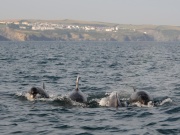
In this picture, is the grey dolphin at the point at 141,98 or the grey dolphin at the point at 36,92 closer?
the grey dolphin at the point at 141,98

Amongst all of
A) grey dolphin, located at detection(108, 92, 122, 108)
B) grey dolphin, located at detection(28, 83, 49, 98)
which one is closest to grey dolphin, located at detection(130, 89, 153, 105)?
grey dolphin, located at detection(108, 92, 122, 108)

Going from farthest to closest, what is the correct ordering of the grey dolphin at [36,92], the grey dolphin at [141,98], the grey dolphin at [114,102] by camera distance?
the grey dolphin at [36,92]
the grey dolphin at [141,98]
the grey dolphin at [114,102]

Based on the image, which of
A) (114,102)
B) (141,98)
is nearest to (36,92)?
(114,102)

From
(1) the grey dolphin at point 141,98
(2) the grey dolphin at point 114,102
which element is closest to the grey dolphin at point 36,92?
(2) the grey dolphin at point 114,102

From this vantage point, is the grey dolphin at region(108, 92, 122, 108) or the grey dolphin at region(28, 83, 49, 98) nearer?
the grey dolphin at region(108, 92, 122, 108)

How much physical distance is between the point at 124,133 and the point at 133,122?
2.11 meters

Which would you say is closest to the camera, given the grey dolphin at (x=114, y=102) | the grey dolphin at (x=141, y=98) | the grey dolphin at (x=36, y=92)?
Result: the grey dolphin at (x=114, y=102)

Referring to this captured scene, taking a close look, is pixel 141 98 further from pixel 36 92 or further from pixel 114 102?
pixel 36 92

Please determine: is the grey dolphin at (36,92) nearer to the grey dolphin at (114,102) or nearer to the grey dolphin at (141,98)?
the grey dolphin at (114,102)

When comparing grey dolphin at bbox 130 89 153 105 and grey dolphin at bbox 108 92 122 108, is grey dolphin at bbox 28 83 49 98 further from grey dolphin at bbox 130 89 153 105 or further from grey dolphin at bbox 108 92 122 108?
grey dolphin at bbox 130 89 153 105

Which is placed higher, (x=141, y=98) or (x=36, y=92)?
(x=141, y=98)

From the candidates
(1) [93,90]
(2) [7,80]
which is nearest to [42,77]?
(2) [7,80]

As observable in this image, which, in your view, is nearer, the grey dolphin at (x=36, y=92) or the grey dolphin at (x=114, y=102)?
the grey dolphin at (x=114, y=102)

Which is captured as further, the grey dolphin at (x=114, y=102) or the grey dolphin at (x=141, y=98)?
the grey dolphin at (x=141, y=98)
